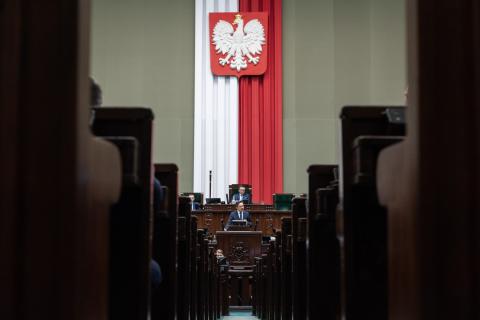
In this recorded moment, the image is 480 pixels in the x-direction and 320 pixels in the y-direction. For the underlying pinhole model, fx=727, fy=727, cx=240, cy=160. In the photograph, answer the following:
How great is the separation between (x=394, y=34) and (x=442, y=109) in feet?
44.5

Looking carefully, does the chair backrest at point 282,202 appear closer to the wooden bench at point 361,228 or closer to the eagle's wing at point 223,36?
the eagle's wing at point 223,36

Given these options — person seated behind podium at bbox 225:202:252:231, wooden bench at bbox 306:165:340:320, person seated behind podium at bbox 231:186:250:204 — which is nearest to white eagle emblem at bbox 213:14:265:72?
person seated behind podium at bbox 231:186:250:204

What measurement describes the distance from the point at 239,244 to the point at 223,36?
5.54 m

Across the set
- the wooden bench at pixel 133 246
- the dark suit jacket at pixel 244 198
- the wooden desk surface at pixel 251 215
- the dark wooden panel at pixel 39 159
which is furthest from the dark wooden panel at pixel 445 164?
the dark suit jacket at pixel 244 198

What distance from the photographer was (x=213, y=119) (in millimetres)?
14320

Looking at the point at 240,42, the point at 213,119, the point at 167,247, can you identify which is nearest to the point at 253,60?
the point at 240,42

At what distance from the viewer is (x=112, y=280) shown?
8.42ft

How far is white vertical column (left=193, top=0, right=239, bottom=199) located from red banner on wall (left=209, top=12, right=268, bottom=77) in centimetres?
16

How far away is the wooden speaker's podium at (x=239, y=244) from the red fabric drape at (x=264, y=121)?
4.07 meters

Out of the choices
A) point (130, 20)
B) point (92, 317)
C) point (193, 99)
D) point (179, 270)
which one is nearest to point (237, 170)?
point (193, 99)

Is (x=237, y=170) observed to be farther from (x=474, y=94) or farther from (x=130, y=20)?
(x=474, y=94)

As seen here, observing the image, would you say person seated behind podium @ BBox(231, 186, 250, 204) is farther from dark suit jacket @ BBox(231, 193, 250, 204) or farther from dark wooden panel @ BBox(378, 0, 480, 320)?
dark wooden panel @ BBox(378, 0, 480, 320)

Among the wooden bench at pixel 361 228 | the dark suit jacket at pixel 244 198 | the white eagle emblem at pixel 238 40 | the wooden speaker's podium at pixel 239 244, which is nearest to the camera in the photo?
the wooden bench at pixel 361 228

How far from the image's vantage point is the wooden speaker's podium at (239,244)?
994cm
